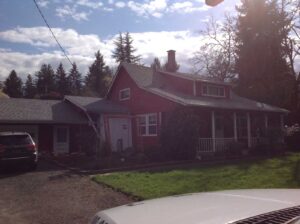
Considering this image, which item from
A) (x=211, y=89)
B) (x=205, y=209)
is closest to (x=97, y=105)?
(x=211, y=89)

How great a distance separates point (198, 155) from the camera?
76.4 ft

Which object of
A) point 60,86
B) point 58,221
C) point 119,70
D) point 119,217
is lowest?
point 58,221

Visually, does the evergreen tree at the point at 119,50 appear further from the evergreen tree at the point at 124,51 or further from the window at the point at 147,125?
the window at the point at 147,125

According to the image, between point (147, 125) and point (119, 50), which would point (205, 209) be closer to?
point (147, 125)

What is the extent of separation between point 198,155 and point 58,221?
1506 cm

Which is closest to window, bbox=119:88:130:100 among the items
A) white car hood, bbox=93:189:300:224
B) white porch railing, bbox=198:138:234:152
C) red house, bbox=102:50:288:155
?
red house, bbox=102:50:288:155

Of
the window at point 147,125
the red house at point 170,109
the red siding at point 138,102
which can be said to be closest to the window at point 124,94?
the red house at point 170,109

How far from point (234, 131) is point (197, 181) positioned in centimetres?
1523

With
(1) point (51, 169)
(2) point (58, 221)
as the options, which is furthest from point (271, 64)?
(2) point (58, 221)

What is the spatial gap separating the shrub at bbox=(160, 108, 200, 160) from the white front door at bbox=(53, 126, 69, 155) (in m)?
8.53

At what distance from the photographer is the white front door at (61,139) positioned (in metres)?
27.7

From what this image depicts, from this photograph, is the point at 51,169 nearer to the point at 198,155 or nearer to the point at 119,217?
the point at 198,155

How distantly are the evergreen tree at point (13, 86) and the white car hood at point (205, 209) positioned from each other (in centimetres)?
8647

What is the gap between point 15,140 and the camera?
17.2 metres
